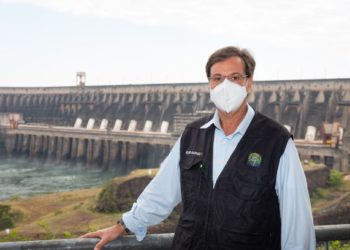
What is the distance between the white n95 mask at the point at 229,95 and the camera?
9.28 feet

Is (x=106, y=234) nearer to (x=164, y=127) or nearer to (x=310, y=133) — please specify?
(x=310, y=133)

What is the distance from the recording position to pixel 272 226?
265 cm

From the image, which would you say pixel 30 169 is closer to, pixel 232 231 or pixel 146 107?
pixel 146 107

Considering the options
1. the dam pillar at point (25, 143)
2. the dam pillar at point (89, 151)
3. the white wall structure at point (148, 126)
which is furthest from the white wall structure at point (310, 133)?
the dam pillar at point (25, 143)

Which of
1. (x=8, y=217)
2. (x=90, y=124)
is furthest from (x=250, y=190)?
(x=90, y=124)

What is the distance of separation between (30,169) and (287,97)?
30.2 metres

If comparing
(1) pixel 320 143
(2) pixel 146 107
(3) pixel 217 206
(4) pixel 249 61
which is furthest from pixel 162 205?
(2) pixel 146 107

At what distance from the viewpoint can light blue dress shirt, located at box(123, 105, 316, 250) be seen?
257 cm

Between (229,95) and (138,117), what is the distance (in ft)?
183

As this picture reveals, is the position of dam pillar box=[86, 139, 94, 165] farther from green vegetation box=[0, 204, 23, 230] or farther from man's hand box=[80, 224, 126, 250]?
man's hand box=[80, 224, 126, 250]

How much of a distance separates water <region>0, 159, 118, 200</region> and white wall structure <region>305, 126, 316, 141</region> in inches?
785

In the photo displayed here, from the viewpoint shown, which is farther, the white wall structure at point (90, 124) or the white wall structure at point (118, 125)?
the white wall structure at point (90, 124)

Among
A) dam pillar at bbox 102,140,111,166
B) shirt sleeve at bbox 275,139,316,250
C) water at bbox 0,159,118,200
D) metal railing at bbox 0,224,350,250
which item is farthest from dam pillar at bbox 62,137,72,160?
shirt sleeve at bbox 275,139,316,250

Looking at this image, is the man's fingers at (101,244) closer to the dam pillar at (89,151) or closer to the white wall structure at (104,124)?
the dam pillar at (89,151)
